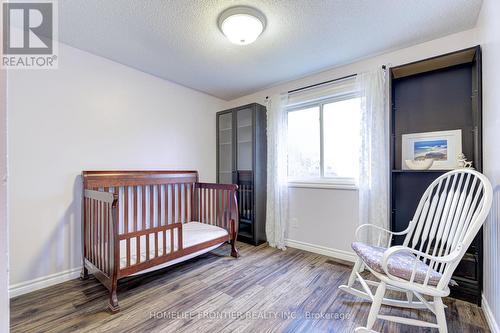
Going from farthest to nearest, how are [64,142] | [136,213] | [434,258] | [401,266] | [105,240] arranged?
[136,213]
[64,142]
[105,240]
[401,266]
[434,258]

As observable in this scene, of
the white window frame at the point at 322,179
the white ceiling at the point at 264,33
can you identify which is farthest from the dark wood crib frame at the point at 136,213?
the white ceiling at the point at 264,33

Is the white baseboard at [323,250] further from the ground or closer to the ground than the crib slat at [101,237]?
closer to the ground

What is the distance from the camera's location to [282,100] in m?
3.05

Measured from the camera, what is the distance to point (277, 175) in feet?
10.0

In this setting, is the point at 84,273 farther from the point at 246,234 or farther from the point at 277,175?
the point at 277,175

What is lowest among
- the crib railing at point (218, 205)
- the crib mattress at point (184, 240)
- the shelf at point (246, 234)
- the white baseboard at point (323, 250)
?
the white baseboard at point (323, 250)

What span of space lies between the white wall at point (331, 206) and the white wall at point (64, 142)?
6.30ft

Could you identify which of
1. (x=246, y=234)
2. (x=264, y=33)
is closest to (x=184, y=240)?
(x=246, y=234)

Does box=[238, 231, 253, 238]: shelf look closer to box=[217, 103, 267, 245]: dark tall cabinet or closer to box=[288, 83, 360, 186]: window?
box=[217, 103, 267, 245]: dark tall cabinet

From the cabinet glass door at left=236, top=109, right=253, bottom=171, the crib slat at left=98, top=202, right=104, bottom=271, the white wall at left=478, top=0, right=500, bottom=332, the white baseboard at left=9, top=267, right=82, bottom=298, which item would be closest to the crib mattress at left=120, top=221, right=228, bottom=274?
the crib slat at left=98, top=202, right=104, bottom=271

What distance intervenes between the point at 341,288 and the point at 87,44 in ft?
10.6

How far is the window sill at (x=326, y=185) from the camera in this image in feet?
8.48

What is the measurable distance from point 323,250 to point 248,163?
1517 mm

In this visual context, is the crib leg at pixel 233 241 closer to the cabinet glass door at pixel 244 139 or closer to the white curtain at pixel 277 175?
the white curtain at pixel 277 175
